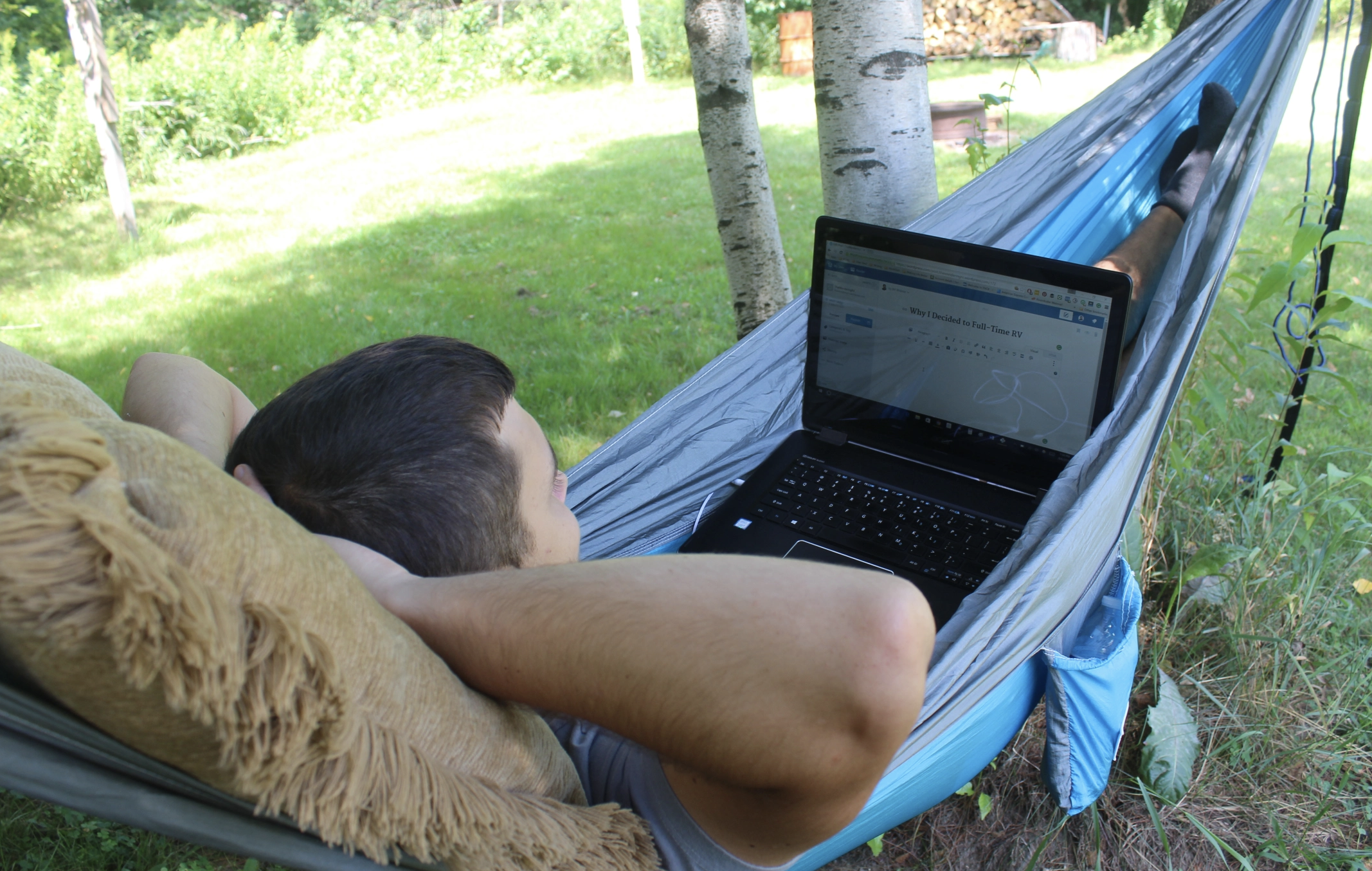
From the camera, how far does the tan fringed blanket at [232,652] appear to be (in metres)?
0.48

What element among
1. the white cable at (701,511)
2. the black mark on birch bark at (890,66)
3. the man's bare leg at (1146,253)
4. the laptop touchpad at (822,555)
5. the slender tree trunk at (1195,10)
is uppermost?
the black mark on birch bark at (890,66)

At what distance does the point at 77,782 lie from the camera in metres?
0.62

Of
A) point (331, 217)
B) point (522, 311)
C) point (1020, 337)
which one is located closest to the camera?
point (1020, 337)

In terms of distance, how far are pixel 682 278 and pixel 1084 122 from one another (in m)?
2.44

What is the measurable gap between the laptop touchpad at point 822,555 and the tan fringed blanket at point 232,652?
2.16 feet

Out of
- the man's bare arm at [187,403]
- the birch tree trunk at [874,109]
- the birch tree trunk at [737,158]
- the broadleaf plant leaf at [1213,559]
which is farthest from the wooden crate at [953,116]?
the man's bare arm at [187,403]

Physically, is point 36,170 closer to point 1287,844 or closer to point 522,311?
point 522,311

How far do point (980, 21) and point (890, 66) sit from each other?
1085cm

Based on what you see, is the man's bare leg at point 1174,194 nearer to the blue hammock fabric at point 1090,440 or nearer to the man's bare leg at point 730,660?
the blue hammock fabric at point 1090,440


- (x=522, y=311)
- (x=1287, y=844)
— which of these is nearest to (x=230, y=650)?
(x=1287, y=844)

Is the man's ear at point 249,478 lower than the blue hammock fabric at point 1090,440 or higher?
higher

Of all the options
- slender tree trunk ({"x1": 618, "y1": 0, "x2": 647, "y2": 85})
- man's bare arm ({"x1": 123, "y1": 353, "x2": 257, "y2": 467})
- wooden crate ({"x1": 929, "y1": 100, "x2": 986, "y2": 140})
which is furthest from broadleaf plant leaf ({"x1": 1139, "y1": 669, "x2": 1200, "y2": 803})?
slender tree trunk ({"x1": 618, "y1": 0, "x2": 647, "y2": 85})

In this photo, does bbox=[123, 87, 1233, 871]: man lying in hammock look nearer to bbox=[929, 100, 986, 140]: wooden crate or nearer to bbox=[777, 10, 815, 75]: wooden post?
bbox=[929, 100, 986, 140]: wooden crate

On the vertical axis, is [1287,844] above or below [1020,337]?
below
